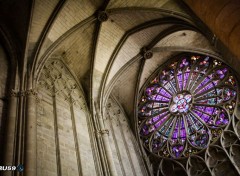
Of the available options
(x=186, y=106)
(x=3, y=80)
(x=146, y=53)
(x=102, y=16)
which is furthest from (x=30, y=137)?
(x=186, y=106)

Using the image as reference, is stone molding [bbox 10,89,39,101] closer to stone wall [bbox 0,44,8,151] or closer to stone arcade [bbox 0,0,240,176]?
stone arcade [bbox 0,0,240,176]

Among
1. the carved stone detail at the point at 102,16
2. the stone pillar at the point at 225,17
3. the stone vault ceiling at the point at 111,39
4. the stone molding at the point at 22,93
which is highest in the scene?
the carved stone detail at the point at 102,16

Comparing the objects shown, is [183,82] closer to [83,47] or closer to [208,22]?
[83,47]

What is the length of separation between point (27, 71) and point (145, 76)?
694 centimetres

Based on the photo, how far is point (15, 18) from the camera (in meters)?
9.06

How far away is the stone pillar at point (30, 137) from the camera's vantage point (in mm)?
5947

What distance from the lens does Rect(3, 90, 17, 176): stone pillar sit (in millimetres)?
5938

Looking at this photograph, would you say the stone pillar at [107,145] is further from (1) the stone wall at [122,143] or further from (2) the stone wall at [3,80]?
(2) the stone wall at [3,80]

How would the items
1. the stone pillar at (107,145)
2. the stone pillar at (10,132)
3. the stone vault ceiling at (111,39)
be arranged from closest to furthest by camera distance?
1. the stone pillar at (10,132)
2. the stone pillar at (107,145)
3. the stone vault ceiling at (111,39)

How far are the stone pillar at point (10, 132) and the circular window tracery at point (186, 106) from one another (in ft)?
23.8

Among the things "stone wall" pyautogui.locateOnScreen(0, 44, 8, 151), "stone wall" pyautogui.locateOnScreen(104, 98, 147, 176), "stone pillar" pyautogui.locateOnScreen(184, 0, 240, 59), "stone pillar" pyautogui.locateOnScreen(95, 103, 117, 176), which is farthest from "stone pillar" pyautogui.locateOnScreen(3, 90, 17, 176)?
"stone pillar" pyautogui.locateOnScreen(184, 0, 240, 59)

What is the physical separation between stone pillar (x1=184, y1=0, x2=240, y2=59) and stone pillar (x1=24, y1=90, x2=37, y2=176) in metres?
4.95

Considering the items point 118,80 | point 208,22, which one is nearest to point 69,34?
point 118,80

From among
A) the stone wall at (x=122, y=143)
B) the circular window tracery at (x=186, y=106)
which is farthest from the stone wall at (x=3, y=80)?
the circular window tracery at (x=186, y=106)
